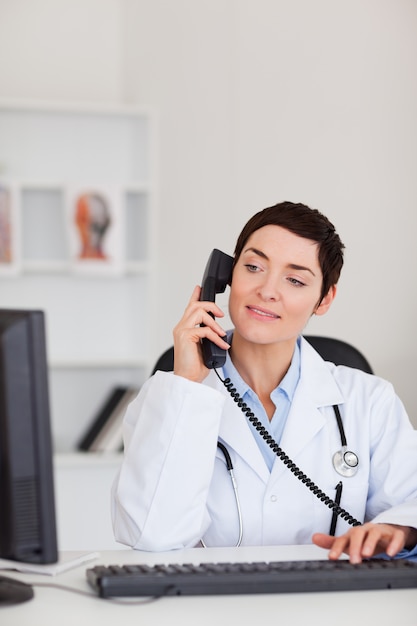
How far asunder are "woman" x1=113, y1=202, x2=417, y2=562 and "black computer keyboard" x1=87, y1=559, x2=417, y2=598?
218mm

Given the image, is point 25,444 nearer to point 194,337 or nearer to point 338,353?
point 194,337

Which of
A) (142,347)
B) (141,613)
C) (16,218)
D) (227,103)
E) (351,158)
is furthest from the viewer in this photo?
(142,347)

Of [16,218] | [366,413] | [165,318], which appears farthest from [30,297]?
[366,413]

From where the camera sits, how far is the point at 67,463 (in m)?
3.95

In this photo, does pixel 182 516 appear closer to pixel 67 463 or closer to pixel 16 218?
pixel 67 463

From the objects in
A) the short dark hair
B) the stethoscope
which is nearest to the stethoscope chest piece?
the stethoscope

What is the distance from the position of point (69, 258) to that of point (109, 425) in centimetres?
78

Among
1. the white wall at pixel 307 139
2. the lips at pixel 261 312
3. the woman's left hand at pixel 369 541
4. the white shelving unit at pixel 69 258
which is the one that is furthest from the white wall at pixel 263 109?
the woman's left hand at pixel 369 541

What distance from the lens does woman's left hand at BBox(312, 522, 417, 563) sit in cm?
159

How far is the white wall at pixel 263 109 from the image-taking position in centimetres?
300

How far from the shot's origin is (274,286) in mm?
2080

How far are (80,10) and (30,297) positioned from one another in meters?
1.38

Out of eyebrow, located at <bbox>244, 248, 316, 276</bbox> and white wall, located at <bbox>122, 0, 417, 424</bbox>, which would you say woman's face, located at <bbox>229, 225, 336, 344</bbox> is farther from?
white wall, located at <bbox>122, 0, 417, 424</bbox>

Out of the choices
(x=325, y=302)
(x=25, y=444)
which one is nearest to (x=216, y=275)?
(x=325, y=302)
